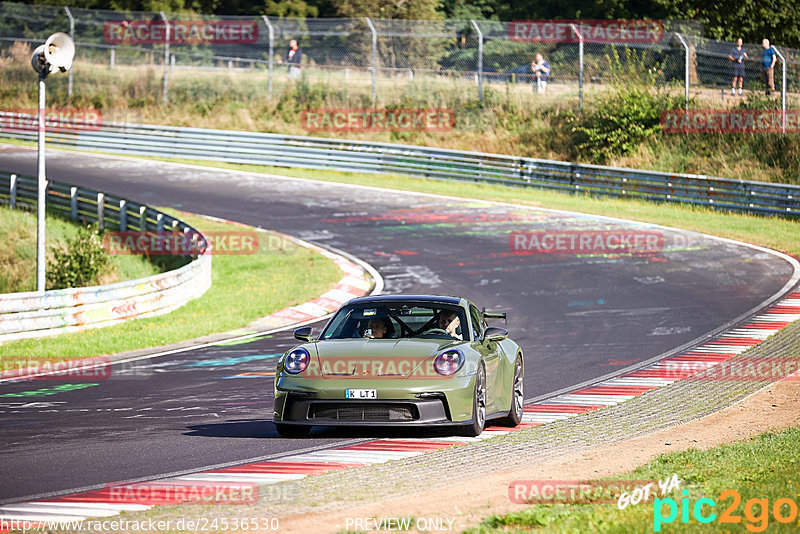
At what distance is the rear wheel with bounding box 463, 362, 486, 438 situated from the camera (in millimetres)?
10086

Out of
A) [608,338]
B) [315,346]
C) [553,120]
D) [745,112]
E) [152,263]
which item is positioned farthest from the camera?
[553,120]

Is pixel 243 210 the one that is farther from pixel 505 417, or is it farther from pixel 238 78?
pixel 505 417

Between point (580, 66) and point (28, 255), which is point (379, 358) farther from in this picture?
point (580, 66)

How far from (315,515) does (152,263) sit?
2056cm

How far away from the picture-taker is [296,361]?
402 inches

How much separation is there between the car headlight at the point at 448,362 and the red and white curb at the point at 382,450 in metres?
0.64

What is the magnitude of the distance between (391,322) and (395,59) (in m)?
29.9

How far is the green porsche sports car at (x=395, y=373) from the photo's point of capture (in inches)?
387

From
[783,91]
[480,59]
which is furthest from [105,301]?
[783,91]

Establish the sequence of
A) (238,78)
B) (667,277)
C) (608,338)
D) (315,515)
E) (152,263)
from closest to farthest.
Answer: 1. (315,515)
2. (608,338)
3. (667,277)
4. (152,263)
5. (238,78)

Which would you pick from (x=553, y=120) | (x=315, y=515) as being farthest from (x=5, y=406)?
(x=553, y=120)

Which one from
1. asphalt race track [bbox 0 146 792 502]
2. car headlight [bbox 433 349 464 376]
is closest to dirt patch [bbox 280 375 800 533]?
car headlight [bbox 433 349 464 376]

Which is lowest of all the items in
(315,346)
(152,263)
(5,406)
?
(152,263)

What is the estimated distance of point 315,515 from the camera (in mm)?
7016
